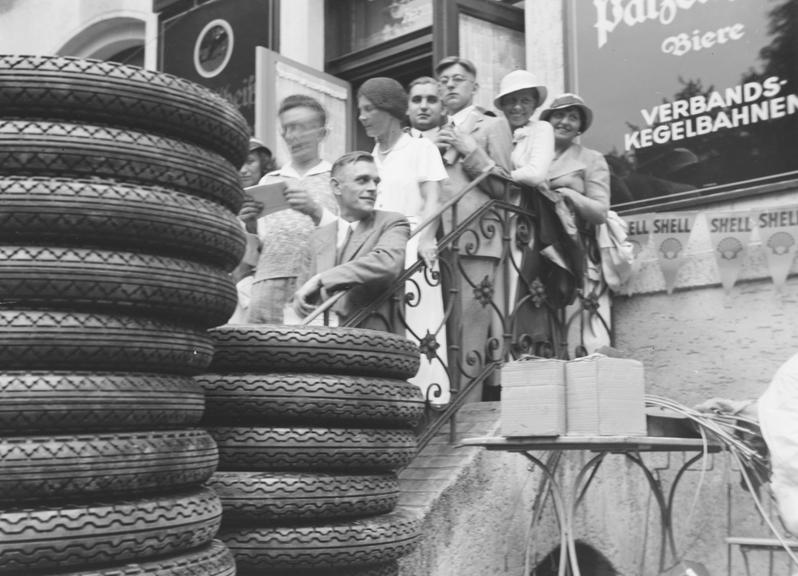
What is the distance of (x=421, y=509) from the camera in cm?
447

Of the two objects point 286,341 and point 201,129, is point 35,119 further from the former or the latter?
point 286,341

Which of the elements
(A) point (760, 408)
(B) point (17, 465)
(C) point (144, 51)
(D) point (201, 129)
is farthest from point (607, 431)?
(C) point (144, 51)

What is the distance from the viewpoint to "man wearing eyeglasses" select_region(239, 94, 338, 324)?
5.24m

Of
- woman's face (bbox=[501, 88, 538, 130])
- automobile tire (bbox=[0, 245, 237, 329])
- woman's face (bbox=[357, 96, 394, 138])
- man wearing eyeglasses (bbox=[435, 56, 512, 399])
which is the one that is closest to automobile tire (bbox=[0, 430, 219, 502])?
automobile tire (bbox=[0, 245, 237, 329])

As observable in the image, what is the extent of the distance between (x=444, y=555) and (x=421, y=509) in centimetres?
26

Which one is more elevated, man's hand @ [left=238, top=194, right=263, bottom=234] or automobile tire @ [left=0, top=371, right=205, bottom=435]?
man's hand @ [left=238, top=194, right=263, bottom=234]

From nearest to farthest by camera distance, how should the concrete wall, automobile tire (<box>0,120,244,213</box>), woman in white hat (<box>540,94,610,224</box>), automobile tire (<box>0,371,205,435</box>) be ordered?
Result: 1. automobile tire (<box>0,371,205,435</box>)
2. automobile tire (<box>0,120,244,213</box>)
3. woman in white hat (<box>540,94,610,224</box>)
4. the concrete wall

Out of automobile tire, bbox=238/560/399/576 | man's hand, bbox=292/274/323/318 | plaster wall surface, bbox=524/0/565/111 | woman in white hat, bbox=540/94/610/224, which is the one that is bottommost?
automobile tire, bbox=238/560/399/576

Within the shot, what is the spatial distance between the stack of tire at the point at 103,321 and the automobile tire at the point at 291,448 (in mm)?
430

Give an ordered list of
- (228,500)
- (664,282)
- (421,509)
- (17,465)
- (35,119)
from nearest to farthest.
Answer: (17,465) → (35,119) → (228,500) → (421,509) → (664,282)

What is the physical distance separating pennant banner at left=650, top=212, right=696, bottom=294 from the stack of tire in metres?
3.77

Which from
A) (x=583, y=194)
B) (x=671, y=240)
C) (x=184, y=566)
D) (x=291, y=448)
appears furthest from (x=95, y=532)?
(x=671, y=240)

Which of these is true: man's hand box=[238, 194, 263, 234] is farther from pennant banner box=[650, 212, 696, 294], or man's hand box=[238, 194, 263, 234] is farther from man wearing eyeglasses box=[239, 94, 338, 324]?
pennant banner box=[650, 212, 696, 294]

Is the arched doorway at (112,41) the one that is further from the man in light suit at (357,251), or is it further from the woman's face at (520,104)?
the man in light suit at (357,251)
